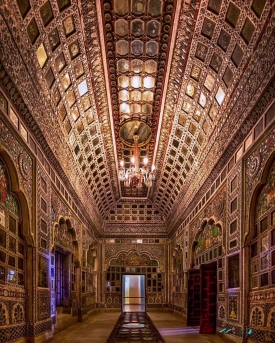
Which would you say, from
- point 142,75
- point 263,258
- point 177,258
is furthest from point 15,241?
point 177,258

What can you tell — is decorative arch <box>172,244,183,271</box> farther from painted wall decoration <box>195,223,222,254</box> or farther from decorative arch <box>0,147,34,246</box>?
decorative arch <box>0,147,34,246</box>

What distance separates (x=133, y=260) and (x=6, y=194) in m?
15.8

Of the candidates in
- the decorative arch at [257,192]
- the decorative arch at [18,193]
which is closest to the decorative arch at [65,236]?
the decorative arch at [18,193]

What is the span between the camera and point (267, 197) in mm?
7145

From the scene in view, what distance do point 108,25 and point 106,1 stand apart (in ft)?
2.26

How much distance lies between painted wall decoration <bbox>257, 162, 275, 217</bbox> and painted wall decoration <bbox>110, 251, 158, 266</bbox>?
1516 centimetres

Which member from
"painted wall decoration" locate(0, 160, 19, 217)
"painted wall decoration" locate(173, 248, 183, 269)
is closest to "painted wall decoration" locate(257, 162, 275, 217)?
"painted wall decoration" locate(0, 160, 19, 217)

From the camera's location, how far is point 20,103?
7.14 m

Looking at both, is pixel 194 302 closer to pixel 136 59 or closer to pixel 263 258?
pixel 263 258

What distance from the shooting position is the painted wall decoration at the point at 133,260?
22016mm

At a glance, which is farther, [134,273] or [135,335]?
[134,273]

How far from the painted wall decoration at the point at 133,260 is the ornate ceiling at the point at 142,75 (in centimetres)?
847

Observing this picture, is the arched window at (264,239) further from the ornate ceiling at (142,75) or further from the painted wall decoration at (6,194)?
the painted wall decoration at (6,194)

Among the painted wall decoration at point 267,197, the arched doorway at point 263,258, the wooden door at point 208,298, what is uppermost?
the painted wall decoration at point 267,197
